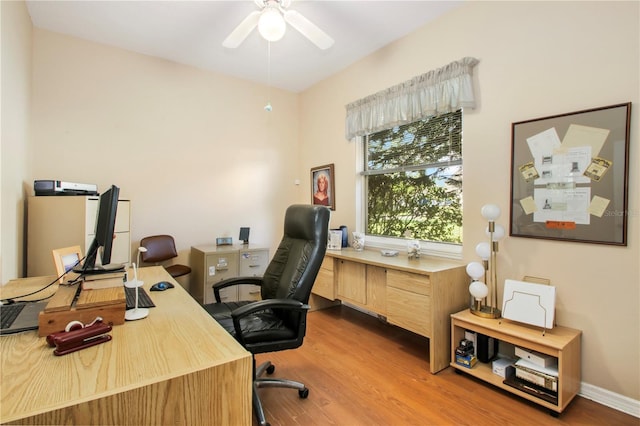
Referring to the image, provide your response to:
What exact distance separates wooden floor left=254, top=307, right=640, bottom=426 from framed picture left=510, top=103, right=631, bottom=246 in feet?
3.62

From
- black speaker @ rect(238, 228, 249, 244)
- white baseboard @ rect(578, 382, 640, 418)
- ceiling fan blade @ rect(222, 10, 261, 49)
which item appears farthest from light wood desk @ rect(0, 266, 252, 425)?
black speaker @ rect(238, 228, 249, 244)

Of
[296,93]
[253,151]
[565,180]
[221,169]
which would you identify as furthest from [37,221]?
[565,180]

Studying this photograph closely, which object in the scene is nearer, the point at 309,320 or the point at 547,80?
the point at 547,80

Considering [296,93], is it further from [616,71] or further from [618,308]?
[618,308]

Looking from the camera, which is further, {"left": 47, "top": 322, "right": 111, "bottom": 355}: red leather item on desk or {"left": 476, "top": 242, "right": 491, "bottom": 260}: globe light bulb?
{"left": 476, "top": 242, "right": 491, "bottom": 260}: globe light bulb

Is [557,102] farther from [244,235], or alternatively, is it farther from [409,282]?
[244,235]

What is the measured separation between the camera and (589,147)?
1.98 metres

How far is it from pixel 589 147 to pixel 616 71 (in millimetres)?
459

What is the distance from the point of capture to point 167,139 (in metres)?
3.62

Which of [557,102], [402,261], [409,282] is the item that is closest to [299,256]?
[409,282]

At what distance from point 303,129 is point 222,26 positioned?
1847 mm

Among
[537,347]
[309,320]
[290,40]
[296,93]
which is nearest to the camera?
[537,347]

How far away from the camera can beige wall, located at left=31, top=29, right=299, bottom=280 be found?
3.04 meters

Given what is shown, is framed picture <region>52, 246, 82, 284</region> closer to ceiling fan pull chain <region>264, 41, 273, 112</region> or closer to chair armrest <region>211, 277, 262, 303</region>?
chair armrest <region>211, 277, 262, 303</region>
